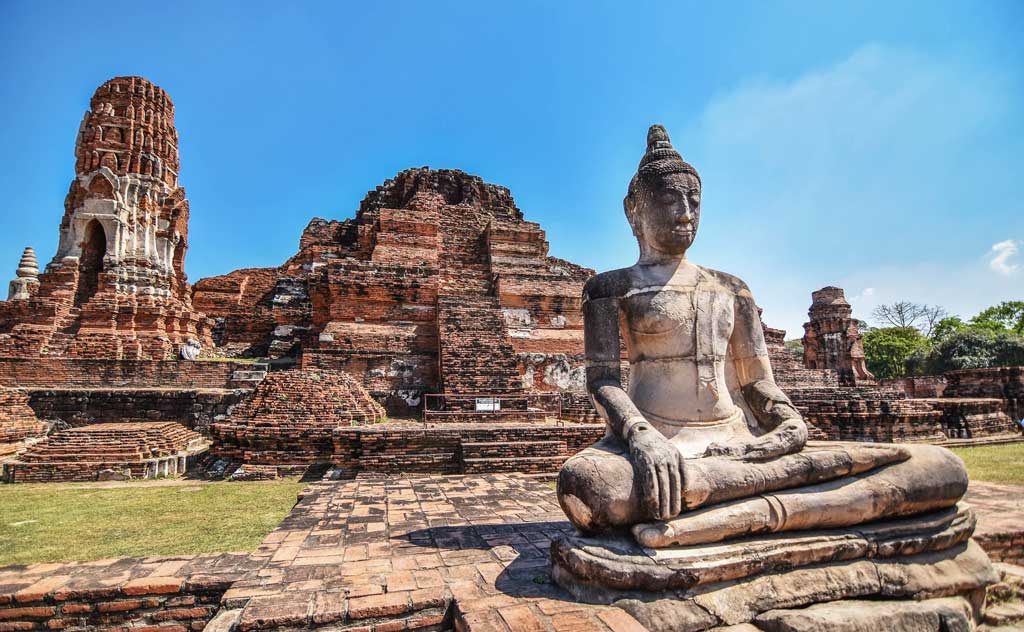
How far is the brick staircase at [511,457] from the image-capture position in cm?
709

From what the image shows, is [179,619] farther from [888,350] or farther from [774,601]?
[888,350]

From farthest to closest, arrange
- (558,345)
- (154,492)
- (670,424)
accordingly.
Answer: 1. (558,345)
2. (154,492)
3. (670,424)

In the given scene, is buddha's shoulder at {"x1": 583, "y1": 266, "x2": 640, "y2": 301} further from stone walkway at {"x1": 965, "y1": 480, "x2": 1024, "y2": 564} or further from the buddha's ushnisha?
stone walkway at {"x1": 965, "y1": 480, "x2": 1024, "y2": 564}

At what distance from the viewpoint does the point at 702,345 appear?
3.39m

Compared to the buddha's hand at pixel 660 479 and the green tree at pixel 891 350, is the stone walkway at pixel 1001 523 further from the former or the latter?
the green tree at pixel 891 350

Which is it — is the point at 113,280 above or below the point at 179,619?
above

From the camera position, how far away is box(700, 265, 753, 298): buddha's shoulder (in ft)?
12.0

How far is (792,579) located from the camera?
2.62 m

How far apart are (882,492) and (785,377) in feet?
53.0

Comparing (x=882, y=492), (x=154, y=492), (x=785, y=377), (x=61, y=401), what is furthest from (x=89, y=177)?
(x=785, y=377)

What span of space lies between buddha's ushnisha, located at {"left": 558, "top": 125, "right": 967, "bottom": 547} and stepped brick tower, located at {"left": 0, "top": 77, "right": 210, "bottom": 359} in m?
16.1

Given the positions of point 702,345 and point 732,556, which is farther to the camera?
point 702,345

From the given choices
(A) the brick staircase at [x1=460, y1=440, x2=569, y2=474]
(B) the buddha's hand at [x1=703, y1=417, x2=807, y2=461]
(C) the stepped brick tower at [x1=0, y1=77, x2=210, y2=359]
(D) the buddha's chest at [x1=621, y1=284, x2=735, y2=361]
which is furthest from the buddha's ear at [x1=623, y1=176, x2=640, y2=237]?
(C) the stepped brick tower at [x1=0, y1=77, x2=210, y2=359]

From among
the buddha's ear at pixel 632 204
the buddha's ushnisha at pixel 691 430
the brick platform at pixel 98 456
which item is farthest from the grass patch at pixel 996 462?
the brick platform at pixel 98 456
